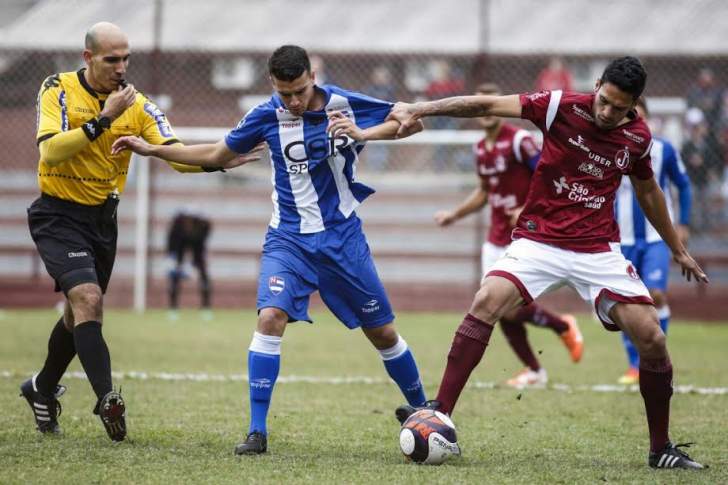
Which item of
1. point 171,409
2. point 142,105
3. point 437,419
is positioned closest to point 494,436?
point 437,419

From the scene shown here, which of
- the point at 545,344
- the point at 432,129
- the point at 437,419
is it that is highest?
the point at 432,129

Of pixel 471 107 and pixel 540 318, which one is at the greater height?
pixel 471 107

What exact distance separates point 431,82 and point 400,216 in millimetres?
2398

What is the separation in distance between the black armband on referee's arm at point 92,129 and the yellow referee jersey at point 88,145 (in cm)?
25

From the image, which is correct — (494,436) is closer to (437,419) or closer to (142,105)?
(437,419)

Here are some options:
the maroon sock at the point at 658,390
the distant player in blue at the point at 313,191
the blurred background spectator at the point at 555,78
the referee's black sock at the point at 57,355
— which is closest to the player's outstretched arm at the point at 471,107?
the distant player in blue at the point at 313,191

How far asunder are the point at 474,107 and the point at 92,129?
2.12 m

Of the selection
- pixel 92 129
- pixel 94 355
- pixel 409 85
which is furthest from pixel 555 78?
pixel 94 355

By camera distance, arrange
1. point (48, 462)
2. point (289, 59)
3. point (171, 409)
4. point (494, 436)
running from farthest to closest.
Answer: point (171, 409) → point (494, 436) → point (289, 59) → point (48, 462)

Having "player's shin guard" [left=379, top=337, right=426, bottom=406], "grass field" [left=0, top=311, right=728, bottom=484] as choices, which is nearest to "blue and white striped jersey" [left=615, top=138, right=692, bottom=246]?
"grass field" [left=0, top=311, right=728, bottom=484]

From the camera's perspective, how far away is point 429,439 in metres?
5.66

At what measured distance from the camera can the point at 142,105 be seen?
22.5ft

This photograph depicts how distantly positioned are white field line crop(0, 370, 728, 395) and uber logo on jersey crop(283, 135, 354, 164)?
3.35 meters

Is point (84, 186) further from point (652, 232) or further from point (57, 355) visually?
point (652, 232)
